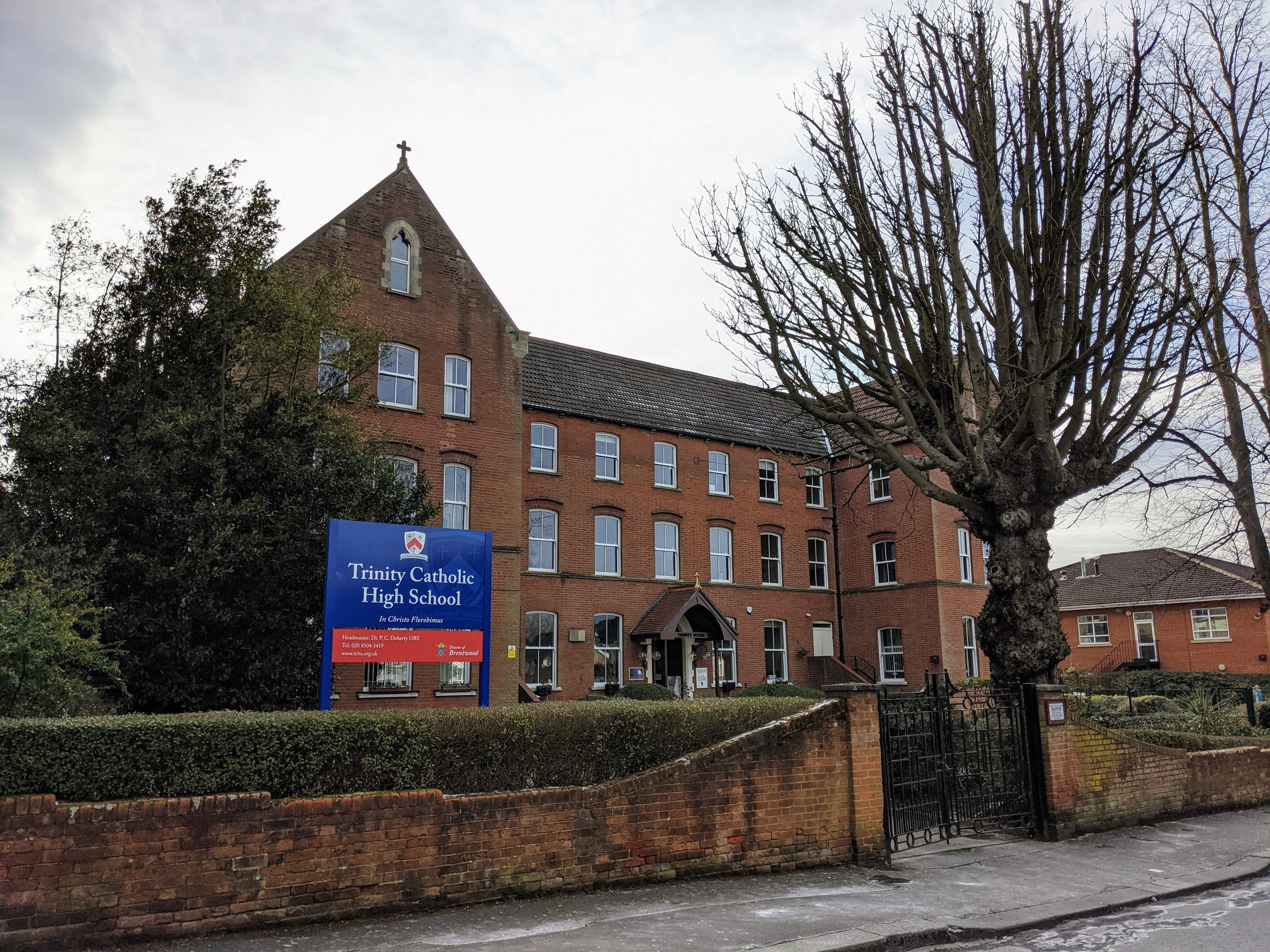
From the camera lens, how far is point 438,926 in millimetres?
Answer: 6270

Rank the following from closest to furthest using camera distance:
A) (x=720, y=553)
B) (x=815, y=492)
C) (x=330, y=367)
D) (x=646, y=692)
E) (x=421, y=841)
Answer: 1. (x=421, y=841)
2. (x=330, y=367)
3. (x=646, y=692)
4. (x=720, y=553)
5. (x=815, y=492)

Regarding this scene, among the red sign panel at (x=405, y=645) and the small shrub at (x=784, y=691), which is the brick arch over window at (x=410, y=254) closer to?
the red sign panel at (x=405, y=645)

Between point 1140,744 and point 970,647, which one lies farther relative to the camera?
point 970,647

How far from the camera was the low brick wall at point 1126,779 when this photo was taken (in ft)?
34.2

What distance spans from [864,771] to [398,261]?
1706 cm

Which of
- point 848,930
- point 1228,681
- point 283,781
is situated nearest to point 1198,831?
point 848,930

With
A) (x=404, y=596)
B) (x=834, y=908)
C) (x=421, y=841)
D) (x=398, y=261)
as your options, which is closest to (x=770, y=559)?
(x=398, y=261)

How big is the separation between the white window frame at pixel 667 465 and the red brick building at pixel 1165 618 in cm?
1725

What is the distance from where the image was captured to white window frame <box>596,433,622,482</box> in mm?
27500

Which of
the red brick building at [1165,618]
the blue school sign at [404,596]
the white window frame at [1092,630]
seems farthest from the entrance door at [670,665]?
the white window frame at [1092,630]

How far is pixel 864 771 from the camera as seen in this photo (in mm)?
8734

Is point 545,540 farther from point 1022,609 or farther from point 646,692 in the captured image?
point 1022,609

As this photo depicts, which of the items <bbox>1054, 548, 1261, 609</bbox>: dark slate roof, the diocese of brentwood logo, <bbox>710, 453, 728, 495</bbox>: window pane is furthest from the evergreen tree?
<bbox>1054, 548, 1261, 609</bbox>: dark slate roof

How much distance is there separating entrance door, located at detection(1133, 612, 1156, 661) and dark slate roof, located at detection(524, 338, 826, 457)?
19.3 meters
